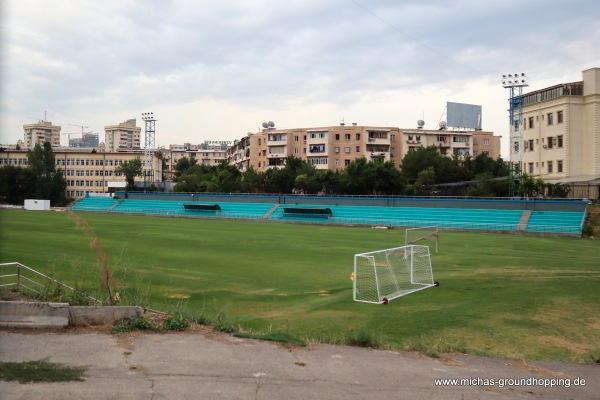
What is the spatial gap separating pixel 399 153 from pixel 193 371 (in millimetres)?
95696

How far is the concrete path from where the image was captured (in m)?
5.83

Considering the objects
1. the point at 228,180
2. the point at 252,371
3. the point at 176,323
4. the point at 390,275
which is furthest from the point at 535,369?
the point at 228,180

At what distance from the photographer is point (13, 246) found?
25875 millimetres

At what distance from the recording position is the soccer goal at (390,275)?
1476cm

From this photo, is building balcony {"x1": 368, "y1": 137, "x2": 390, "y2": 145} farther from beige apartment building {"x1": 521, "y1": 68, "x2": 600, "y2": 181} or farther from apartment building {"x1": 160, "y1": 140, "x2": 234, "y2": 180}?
apartment building {"x1": 160, "y1": 140, "x2": 234, "y2": 180}

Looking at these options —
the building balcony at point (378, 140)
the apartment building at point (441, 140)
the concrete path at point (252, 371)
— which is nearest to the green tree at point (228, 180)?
the building balcony at point (378, 140)

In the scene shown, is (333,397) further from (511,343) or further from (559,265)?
(559,265)

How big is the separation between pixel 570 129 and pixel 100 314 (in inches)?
2329

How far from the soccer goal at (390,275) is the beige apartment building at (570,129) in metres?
42.4

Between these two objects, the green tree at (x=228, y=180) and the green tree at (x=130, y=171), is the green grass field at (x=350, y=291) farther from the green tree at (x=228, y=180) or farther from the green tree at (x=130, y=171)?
the green tree at (x=130, y=171)

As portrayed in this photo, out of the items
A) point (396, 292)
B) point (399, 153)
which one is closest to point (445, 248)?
point (396, 292)

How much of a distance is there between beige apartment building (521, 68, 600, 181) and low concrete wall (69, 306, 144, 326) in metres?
53.7

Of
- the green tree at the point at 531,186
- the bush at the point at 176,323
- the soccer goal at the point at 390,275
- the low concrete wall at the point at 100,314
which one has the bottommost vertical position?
the soccer goal at the point at 390,275

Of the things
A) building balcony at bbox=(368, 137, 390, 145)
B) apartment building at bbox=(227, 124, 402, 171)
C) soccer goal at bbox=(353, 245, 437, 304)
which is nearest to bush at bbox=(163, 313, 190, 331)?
soccer goal at bbox=(353, 245, 437, 304)
